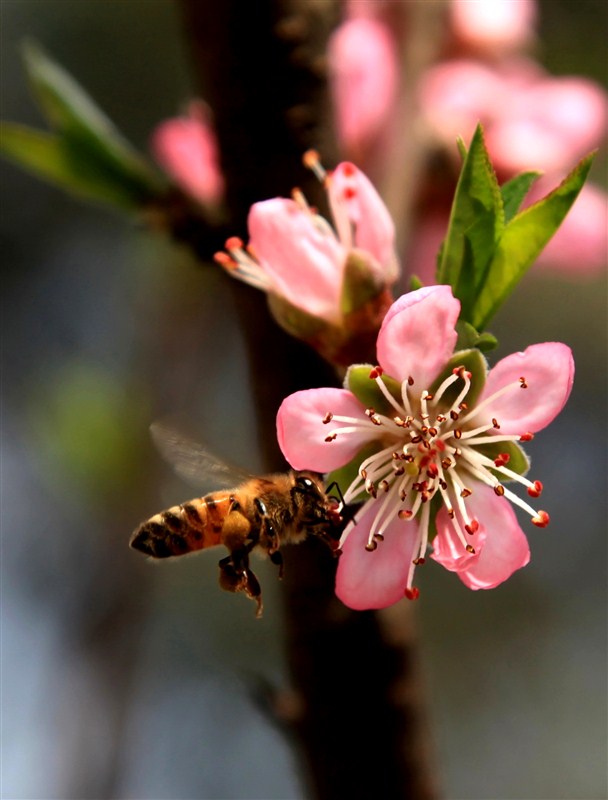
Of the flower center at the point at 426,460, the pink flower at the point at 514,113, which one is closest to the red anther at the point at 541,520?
the flower center at the point at 426,460

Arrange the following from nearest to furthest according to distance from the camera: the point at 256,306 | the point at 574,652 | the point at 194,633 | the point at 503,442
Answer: the point at 503,442 → the point at 256,306 → the point at 194,633 → the point at 574,652

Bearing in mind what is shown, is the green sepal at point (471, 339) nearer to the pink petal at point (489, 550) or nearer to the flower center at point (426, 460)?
the flower center at point (426, 460)

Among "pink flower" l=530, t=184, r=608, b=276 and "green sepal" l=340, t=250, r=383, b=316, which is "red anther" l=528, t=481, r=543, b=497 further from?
"pink flower" l=530, t=184, r=608, b=276

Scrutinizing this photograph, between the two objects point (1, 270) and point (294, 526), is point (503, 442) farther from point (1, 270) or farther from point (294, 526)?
point (1, 270)

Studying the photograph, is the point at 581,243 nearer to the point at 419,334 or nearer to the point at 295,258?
the point at 295,258

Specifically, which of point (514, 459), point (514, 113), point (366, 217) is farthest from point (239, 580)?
point (514, 113)

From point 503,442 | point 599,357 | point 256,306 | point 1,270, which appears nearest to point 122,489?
point 256,306
